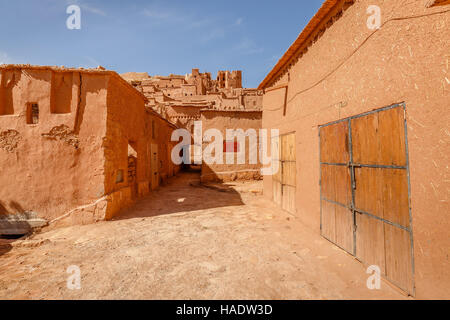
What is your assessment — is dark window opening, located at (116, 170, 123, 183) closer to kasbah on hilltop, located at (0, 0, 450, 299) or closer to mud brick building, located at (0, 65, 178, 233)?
kasbah on hilltop, located at (0, 0, 450, 299)

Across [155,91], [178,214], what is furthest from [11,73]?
[155,91]

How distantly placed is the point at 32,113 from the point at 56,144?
1.44m

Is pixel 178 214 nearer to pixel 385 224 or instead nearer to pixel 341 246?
pixel 341 246

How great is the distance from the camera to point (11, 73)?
5.93 metres

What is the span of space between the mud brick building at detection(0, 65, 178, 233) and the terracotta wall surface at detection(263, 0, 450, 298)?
630cm

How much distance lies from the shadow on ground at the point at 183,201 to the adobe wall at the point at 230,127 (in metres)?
1.18

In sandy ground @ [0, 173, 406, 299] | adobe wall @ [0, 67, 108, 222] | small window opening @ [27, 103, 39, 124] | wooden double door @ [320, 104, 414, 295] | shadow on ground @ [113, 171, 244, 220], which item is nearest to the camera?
wooden double door @ [320, 104, 414, 295]

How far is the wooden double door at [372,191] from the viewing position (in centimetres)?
264

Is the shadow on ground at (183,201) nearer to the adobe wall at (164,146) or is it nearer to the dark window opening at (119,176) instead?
the dark window opening at (119,176)

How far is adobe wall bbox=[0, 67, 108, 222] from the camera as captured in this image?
582 cm

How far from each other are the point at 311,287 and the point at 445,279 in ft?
4.72

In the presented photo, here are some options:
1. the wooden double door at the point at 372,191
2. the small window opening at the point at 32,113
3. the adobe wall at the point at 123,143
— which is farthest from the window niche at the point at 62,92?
the wooden double door at the point at 372,191

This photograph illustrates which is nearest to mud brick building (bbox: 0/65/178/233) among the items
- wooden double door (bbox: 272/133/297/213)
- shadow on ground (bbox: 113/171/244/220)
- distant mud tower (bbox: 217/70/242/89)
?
shadow on ground (bbox: 113/171/244/220)

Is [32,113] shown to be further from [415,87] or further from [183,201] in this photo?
[415,87]
